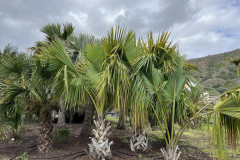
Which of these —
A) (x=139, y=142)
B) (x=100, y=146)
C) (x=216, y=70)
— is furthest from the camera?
(x=216, y=70)

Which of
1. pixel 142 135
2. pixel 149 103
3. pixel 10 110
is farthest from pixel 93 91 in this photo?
pixel 10 110

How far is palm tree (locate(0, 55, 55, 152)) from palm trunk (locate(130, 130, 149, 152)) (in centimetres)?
255

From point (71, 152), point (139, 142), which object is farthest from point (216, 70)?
point (71, 152)

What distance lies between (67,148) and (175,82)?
3943 millimetres

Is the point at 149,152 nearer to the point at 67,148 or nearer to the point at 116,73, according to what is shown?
the point at 67,148

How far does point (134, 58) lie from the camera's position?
4418mm

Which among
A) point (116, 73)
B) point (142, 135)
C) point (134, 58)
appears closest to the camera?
point (116, 73)

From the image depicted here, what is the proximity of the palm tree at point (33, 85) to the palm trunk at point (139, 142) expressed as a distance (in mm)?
2549

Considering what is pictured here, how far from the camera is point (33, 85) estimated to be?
4.54 m

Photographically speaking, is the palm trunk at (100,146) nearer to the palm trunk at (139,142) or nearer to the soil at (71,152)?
the soil at (71,152)

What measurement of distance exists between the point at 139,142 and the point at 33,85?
3.49 metres

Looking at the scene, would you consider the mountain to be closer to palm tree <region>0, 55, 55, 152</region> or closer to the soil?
the soil

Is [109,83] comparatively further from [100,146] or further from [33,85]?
[33,85]

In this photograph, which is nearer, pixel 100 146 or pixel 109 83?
pixel 109 83
